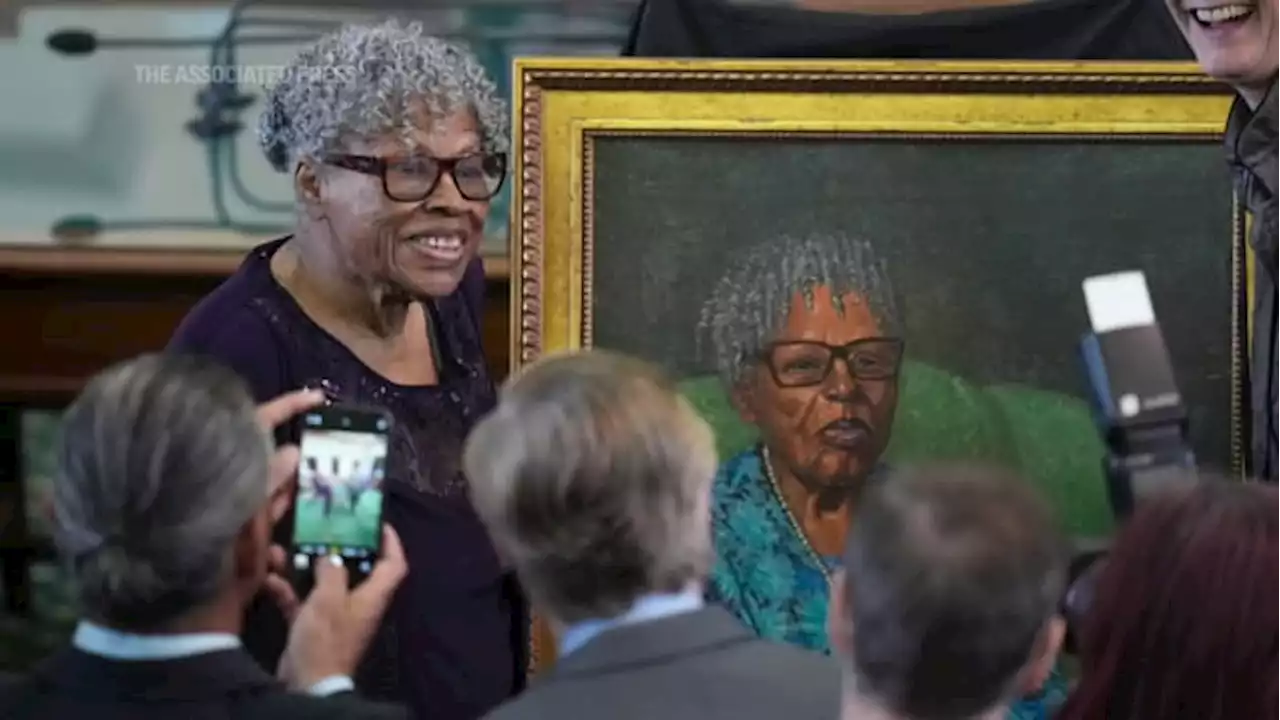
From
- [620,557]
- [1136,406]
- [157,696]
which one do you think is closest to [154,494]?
[157,696]

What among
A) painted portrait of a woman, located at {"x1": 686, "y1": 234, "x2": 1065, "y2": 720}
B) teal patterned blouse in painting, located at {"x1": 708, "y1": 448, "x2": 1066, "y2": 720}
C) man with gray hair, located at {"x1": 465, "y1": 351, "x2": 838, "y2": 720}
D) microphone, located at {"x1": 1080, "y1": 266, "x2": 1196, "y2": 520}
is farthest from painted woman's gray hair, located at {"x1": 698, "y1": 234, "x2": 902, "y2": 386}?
man with gray hair, located at {"x1": 465, "y1": 351, "x2": 838, "y2": 720}

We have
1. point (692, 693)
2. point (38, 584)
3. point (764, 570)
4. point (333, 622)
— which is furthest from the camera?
point (38, 584)

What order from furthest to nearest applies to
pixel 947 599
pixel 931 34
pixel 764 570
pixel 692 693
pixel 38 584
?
pixel 38 584, pixel 931 34, pixel 764 570, pixel 692 693, pixel 947 599

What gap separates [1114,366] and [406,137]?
0.73 metres

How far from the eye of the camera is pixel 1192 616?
1.32 meters

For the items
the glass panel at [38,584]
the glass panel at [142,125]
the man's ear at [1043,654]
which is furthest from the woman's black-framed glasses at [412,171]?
the glass panel at [38,584]

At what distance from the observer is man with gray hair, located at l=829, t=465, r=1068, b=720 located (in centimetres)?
130

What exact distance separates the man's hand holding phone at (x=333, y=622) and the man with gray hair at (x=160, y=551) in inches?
9.4

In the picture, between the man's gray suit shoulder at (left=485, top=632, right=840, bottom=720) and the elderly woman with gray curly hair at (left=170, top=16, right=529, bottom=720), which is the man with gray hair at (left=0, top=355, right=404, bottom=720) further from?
the elderly woman with gray curly hair at (left=170, top=16, right=529, bottom=720)

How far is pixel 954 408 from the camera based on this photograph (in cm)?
209

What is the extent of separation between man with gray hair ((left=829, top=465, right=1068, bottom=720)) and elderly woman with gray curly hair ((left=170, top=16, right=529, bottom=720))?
2.32 feet

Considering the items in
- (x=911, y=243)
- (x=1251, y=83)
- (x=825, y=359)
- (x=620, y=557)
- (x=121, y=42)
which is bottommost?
(x=620, y=557)

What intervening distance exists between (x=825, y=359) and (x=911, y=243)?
0.50 feet

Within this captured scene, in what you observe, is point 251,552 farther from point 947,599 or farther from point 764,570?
point 764,570
